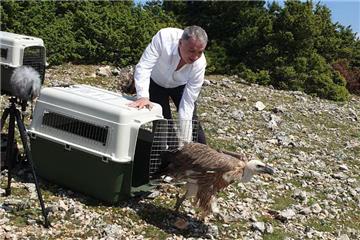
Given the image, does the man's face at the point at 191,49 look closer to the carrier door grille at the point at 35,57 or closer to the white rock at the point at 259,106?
the carrier door grille at the point at 35,57

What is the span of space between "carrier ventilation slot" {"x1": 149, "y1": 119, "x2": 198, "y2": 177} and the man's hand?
22cm

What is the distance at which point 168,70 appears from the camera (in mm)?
6387

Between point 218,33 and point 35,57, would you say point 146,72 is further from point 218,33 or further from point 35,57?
point 218,33

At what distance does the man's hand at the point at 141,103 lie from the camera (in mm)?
6063

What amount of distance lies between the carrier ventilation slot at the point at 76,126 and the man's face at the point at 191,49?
1.13m

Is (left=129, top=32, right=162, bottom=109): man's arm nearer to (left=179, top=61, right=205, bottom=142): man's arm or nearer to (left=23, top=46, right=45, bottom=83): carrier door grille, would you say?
(left=179, top=61, right=205, bottom=142): man's arm

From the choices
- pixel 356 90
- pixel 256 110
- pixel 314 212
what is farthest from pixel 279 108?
pixel 356 90

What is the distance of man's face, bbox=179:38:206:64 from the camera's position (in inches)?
230

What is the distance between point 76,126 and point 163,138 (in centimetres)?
96

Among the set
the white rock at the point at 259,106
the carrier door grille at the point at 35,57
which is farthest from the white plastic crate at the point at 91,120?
the white rock at the point at 259,106

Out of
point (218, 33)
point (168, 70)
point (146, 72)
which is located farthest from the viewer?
point (218, 33)

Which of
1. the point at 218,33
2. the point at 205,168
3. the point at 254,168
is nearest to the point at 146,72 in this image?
the point at 205,168

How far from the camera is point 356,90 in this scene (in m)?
25.0

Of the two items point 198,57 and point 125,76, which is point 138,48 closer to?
point 125,76
